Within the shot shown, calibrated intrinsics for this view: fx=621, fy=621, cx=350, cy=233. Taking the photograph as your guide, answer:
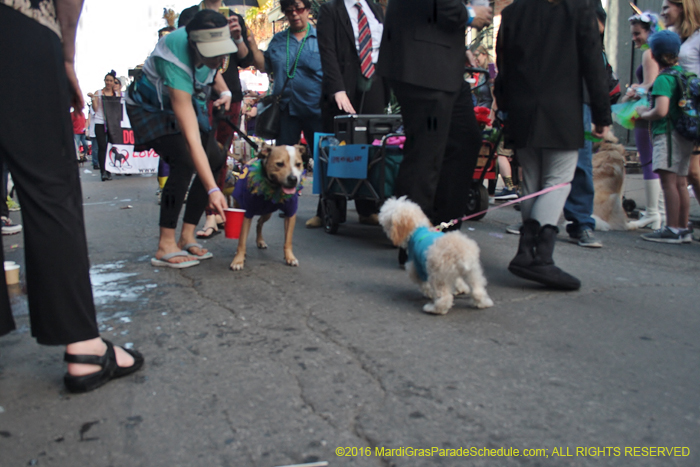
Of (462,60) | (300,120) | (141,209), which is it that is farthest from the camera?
(141,209)

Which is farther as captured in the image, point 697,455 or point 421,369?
point 421,369

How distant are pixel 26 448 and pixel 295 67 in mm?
4891

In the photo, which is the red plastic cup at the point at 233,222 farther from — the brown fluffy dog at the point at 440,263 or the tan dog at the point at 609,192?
the tan dog at the point at 609,192

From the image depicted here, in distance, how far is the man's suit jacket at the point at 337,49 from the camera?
5188 millimetres

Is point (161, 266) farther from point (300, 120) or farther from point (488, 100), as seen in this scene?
point (488, 100)

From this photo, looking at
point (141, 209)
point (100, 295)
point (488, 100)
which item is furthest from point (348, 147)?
point (488, 100)

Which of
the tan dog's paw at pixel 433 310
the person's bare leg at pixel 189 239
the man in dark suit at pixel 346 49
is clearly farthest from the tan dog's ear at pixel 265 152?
the tan dog's paw at pixel 433 310

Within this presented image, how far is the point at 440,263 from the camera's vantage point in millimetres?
3053

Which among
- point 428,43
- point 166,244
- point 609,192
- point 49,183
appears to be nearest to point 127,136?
point 166,244

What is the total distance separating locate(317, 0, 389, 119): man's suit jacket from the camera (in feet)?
17.0

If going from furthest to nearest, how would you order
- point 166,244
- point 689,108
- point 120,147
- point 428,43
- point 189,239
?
point 120,147 → point 689,108 → point 189,239 → point 166,244 → point 428,43

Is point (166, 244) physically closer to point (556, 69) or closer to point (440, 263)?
point (440, 263)

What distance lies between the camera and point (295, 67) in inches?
242

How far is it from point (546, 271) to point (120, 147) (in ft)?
36.1
